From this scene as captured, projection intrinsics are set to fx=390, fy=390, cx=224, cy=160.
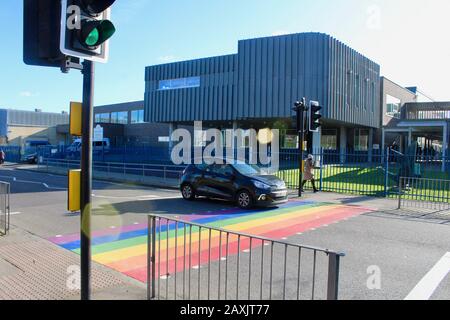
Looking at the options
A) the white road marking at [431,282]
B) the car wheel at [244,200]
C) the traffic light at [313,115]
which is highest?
the traffic light at [313,115]

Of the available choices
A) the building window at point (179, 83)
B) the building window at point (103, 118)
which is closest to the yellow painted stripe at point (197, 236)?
the building window at point (179, 83)

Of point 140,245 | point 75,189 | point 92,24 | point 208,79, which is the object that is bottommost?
point 140,245

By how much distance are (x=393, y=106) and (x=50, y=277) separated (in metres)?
48.8

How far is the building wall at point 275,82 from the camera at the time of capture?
30.6 metres

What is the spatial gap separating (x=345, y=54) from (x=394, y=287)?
30.7 meters

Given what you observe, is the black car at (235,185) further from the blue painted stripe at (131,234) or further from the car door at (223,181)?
the blue painted stripe at (131,234)

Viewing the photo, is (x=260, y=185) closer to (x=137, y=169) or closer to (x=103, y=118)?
(x=137, y=169)

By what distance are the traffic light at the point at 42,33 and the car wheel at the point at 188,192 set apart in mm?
10701

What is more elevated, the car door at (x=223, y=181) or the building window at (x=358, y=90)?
the building window at (x=358, y=90)

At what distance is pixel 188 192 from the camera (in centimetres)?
1427

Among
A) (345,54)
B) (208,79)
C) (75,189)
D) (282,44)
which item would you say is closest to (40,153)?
(208,79)

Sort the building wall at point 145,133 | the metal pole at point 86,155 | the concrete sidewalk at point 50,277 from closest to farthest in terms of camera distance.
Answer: the metal pole at point 86,155 < the concrete sidewalk at point 50,277 < the building wall at point 145,133
